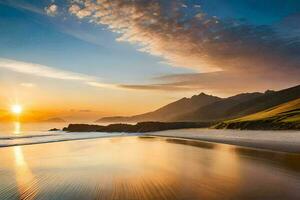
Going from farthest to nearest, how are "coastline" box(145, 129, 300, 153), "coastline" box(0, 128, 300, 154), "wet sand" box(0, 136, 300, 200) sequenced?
"coastline" box(0, 128, 300, 154), "coastline" box(145, 129, 300, 153), "wet sand" box(0, 136, 300, 200)

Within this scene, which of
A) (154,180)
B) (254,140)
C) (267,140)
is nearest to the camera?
(154,180)

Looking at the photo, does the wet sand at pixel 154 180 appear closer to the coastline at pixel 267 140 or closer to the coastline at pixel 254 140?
the coastline at pixel 267 140

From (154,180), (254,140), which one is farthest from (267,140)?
(154,180)

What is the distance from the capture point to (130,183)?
18.2m

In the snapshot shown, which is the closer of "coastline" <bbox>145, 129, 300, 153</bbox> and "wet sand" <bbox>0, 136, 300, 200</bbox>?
A: "wet sand" <bbox>0, 136, 300, 200</bbox>

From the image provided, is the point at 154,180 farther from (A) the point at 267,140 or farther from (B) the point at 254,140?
(B) the point at 254,140

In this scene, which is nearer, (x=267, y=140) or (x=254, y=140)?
(x=267, y=140)

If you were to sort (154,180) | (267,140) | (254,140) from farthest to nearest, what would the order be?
(254,140) → (267,140) → (154,180)

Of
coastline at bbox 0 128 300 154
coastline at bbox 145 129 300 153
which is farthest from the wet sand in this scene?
coastline at bbox 0 128 300 154

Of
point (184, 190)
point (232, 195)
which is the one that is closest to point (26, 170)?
point (184, 190)

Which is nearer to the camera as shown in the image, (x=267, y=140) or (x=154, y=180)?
(x=154, y=180)

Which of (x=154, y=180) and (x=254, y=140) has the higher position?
(x=254, y=140)

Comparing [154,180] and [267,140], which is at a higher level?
[267,140]

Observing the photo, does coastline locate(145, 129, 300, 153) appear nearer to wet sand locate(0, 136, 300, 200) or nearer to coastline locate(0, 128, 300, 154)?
coastline locate(0, 128, 300, 154)
